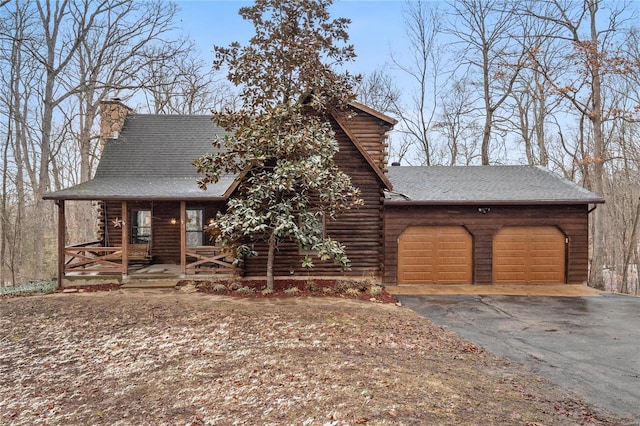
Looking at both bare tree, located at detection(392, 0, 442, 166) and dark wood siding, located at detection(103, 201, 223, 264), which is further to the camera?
bare tree, located at detection(392, 0, 442, 166)

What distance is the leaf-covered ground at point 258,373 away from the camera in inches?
154

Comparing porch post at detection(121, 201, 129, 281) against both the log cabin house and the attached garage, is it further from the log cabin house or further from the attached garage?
the attached garage

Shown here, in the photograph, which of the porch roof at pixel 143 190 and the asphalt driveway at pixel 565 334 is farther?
the porch roof at pixel 143 190

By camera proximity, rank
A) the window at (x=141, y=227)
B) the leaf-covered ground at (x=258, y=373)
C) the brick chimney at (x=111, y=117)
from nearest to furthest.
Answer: the leaf-covered ground at (x=258, y=373), the window at (x=141, y=227), the brick chimney at (x=111, y=117)

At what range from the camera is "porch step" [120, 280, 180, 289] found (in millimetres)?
10926

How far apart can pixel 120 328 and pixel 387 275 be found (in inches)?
299

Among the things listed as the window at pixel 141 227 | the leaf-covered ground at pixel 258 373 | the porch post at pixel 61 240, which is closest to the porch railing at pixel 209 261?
the window at pixel 141 227

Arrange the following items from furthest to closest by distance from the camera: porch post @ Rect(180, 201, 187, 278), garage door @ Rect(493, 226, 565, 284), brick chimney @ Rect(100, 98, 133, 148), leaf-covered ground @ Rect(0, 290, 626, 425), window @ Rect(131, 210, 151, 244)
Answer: brick chimney @ Rect(100, 98, 133, 148) → window @ Rect(131, 210, 151, 244) → garage door @ Rect(493, 226, 565, 284) → porch post @ Rect(180, 201, 187, 278) → leaf-covered ground @ Rect(0, 290, 626, 425)

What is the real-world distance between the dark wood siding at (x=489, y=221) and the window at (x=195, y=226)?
22.0ft

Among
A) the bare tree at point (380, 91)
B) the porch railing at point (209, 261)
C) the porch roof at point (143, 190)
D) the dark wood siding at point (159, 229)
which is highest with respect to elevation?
the bare tree at point (380, 91)

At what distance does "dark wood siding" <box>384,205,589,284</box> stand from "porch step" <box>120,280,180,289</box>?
21.7 feet

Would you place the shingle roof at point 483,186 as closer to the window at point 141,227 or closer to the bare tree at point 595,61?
the bare tree at point 595,61

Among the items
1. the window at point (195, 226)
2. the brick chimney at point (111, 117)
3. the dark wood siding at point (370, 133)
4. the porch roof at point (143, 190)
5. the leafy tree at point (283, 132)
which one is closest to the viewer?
the leafy tree at point (283, 132)

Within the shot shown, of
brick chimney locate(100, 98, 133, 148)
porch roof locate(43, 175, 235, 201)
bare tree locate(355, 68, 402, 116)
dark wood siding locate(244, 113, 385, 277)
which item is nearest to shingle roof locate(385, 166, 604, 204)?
dark wood siding locate(244, 113, 385, 277)
